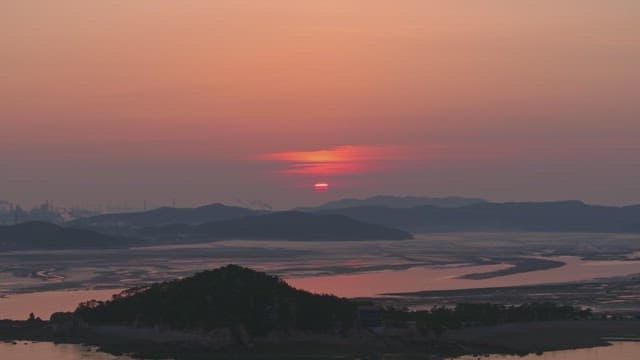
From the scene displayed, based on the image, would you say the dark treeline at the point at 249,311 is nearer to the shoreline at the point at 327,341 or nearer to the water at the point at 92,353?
the shoreline at the point at 327,341

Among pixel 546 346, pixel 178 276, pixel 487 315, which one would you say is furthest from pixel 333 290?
pixel 546 346

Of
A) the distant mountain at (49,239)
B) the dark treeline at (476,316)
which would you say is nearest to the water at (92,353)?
the dark treeline at (476,316)

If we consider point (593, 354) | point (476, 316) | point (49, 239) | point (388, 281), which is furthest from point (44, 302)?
point (49, 239)

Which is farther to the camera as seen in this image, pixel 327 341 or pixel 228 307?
pixel 228 307

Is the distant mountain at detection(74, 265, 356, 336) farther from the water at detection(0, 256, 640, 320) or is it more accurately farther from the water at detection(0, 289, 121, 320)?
the water at detection(0, 256, 640, 320)

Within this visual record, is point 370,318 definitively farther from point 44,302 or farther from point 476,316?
point 44,302

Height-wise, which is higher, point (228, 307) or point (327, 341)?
point (228, 307)
